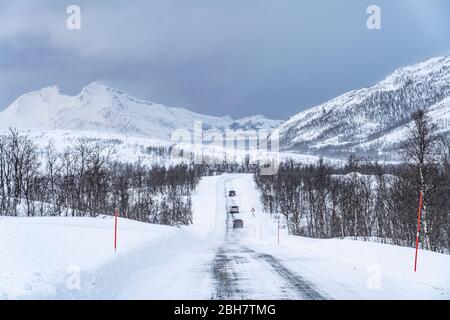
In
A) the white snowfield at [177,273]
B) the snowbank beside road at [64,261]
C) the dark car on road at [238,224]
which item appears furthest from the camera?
the dark car on road at [238,224]

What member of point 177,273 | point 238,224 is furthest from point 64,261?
point 238,224

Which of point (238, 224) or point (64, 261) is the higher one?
point (64, 261)

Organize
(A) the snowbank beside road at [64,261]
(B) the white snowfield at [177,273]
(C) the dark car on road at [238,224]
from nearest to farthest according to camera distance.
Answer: (A) the snowbank beside road at [64,261], (B) the white snowfield at [177,273], (C) the dark car on road at [238,224]

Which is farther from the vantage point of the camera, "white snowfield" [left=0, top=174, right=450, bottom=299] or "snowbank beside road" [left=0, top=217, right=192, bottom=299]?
"white snowfield" [left=0, top=174, right=450, bottom=299]

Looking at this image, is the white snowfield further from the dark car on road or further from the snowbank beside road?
Answer: the dark car on road

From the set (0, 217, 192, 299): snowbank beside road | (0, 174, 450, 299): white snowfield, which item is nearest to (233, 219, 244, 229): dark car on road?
A: (0, 174, 450, 299): white snowfield

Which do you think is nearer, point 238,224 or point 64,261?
point 64,261

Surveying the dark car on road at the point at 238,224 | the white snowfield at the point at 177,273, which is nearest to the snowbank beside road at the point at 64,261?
the white snowfield at the point at 177,273

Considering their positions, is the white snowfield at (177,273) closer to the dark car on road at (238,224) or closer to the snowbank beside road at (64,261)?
the snowbank beside road at (64,261)

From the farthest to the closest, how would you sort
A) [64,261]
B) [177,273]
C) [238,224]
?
[238,224]
[177,273]
[64,261]

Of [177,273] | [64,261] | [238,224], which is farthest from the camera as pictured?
[238,224]

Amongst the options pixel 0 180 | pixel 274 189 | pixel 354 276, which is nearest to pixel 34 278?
pixel 354 276

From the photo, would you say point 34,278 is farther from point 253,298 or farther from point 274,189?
point 274,189

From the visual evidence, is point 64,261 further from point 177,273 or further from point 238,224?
point 238,224
